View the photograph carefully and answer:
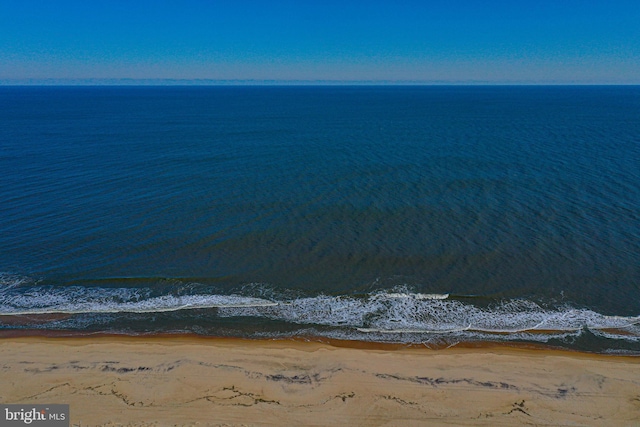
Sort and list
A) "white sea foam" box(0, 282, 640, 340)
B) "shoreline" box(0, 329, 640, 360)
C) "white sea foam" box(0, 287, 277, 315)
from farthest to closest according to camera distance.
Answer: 1. "white sea foam" box(0, 287, 277, 315)
2. "white sea foam" box(0, 282, 640, 340)
3. "shoreline" box(0, 329, 640, 360)

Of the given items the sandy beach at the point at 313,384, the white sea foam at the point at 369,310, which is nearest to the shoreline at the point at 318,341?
the sandy beach at the point at 313,384

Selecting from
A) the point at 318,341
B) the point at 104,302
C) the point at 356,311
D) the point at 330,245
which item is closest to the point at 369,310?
the point at 356,311

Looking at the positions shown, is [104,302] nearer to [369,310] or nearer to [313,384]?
[313,384]

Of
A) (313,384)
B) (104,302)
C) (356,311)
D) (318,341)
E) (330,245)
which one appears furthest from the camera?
(330,245)

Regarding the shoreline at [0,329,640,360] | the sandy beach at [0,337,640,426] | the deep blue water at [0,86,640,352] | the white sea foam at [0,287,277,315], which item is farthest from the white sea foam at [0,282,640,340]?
the sandy beach at [0,337,640,426]

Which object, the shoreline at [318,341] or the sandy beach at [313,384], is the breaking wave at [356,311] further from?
the sandy beach at [313,384]

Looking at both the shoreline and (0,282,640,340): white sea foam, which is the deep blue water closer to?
(0,282,640,340): white sea foam
